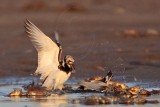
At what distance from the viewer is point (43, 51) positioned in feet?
37.5

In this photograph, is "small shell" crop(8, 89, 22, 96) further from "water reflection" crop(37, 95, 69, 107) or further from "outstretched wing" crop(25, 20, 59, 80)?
"outstretched wing" crop(25, 20, 59, 80)

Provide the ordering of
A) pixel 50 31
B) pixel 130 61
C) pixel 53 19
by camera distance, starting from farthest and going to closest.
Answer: pixel 53 19, pixel 50 31, pixel 130 61

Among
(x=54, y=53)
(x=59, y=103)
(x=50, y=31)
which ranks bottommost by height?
(x=59, y=103)

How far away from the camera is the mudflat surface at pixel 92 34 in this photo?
14.4m

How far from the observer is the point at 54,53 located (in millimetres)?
11344

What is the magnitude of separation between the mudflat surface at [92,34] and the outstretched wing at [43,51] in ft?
4.23

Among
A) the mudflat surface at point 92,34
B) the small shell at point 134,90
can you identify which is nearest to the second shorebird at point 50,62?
the small shell at point 134,90

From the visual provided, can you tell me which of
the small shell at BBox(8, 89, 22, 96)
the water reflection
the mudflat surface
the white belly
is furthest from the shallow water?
the mudflat surface

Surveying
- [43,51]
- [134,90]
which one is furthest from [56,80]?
[134,90]

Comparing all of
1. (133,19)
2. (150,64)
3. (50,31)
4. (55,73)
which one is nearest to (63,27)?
(50,31)

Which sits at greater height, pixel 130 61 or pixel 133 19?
pixel 133 19

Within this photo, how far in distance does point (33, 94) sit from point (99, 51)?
16.5 ft

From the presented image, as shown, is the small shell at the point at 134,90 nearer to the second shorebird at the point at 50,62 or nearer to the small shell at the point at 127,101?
the small shell at the point at 127,101

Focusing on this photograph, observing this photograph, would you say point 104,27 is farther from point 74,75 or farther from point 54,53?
point 54,53
